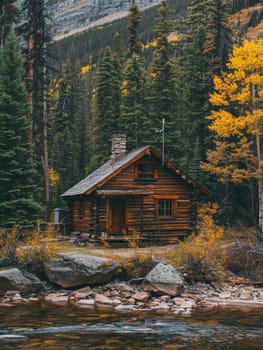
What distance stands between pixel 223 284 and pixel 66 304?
6602mm

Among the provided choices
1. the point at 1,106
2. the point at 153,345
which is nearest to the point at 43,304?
the point at 153,345

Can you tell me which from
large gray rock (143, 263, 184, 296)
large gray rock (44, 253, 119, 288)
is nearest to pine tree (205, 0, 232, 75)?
large gray rock (143, 263, 184, 296)

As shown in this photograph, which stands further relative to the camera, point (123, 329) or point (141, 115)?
point (141, 115)

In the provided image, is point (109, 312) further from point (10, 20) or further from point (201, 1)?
point (201, 1)

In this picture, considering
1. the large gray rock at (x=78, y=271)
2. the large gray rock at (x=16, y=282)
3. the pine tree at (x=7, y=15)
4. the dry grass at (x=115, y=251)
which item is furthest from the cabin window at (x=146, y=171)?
the pine tree at (x=7, y=15)

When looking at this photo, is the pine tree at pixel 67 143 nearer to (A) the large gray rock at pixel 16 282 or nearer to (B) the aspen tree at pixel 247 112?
(B) the aspen tree at pixel 247 112

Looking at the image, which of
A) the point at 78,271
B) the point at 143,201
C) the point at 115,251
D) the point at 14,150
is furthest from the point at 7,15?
the point at 78,271

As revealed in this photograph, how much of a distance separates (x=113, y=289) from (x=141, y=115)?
23.3m

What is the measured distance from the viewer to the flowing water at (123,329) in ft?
36.1

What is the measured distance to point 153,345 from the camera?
11023mm

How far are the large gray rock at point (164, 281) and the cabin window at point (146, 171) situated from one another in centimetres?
876

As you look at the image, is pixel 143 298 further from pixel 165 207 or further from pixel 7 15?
pixel 7 15

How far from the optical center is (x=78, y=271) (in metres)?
17.8

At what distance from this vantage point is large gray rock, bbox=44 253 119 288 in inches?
701
